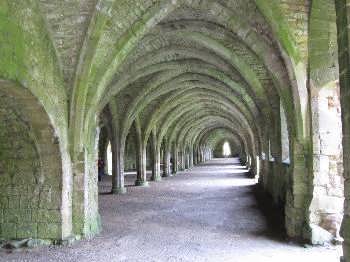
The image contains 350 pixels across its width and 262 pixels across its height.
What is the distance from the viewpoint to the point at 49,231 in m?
6.28

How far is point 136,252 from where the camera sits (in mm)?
5738

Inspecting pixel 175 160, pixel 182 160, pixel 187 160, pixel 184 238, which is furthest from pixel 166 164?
pixel 184 238

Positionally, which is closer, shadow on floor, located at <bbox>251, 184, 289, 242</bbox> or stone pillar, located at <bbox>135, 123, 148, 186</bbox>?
shadow on floor, located at <bbox>251, 184, 289, 242</bbox>

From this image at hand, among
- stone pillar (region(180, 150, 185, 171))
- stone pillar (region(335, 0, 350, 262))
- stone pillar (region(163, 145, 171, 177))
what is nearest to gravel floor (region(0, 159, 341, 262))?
stone pillar (region(335, 0, 350, 262))

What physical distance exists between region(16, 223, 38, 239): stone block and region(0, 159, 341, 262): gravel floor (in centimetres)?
41

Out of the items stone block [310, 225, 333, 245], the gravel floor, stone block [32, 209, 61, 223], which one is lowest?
the gravel floor

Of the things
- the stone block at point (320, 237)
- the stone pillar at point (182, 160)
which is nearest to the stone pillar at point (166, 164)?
the stone pillar at point (182, 160)

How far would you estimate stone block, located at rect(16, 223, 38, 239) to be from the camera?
6305mm

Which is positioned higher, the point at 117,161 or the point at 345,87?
the point at 345,87

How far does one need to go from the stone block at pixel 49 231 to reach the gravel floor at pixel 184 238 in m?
0.27

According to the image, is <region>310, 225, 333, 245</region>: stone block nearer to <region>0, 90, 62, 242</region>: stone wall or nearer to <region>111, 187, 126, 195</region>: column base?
<region>0, 90, 62, 242</region>: stone wall

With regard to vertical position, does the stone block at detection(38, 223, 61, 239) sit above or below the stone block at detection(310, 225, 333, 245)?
above

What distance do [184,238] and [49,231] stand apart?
2.23 metres

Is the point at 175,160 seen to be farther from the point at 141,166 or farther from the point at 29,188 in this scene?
the point at 29,188
